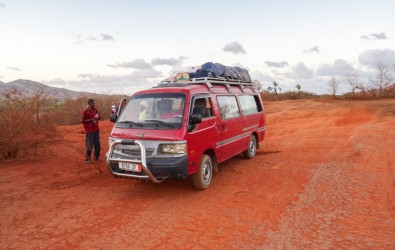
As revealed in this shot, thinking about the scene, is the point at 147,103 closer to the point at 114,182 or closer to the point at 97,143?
the point at 114,182

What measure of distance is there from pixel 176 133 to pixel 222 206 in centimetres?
147

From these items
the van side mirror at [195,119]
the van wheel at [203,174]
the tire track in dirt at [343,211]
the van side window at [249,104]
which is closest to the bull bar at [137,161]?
the van wheel at [203,174]

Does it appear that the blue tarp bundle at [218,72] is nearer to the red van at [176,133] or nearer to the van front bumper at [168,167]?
the red van at [176,133]

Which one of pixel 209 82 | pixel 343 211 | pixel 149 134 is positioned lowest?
pixel 343 211

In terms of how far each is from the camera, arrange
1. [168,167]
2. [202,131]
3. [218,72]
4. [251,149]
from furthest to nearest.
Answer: [251,149] → [218,72] → [202,131] → [168,167]

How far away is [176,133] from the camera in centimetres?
553

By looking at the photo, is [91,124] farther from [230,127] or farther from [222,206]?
[222,206]

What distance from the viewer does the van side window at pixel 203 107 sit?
6188 millimetres

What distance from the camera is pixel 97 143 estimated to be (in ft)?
30.2

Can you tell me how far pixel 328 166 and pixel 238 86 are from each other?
121 inches

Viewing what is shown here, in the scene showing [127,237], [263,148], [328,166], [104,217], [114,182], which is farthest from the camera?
[263,148]

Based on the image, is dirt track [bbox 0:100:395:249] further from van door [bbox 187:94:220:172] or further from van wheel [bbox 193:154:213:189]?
van door [bbox 187:94:220:172]

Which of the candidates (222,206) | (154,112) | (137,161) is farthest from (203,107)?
(222,206)

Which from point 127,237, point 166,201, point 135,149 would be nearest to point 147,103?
point 135,149
